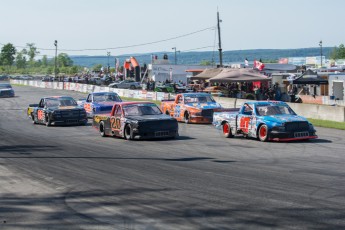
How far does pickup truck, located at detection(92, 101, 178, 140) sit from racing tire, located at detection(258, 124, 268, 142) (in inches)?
117

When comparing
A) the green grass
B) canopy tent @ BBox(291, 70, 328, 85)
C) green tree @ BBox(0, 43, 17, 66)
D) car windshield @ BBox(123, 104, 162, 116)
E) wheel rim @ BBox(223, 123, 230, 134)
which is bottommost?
the green grass

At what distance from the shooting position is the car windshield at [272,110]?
20.3 metres

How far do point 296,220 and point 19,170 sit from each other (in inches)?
309

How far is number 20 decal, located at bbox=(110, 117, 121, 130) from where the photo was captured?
21788 millimetres

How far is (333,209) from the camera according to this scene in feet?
27.8

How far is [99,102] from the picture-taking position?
31172 millimetres

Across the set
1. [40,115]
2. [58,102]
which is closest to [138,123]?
[58,102]

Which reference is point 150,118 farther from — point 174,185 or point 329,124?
point 174,185

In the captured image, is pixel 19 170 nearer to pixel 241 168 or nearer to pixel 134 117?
pixel 241 168

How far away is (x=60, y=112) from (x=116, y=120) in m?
7.33

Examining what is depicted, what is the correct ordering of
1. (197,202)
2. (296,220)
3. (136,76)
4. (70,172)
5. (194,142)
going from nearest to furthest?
1. (296,220)
2. (197,202)
3. (70,172)
4. (194,142)
5. (136,76)

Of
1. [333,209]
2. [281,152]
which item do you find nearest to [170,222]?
[333,209]

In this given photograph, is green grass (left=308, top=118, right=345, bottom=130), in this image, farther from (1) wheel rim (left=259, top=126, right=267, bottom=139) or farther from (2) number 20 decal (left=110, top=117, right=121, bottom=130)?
(2) number 20 decal (left=110, top=117, right=121, bottom=130)

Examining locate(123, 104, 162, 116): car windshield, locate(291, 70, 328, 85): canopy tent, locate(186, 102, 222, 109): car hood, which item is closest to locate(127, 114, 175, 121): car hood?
locate(123, 104, 162, 116): car windshield
